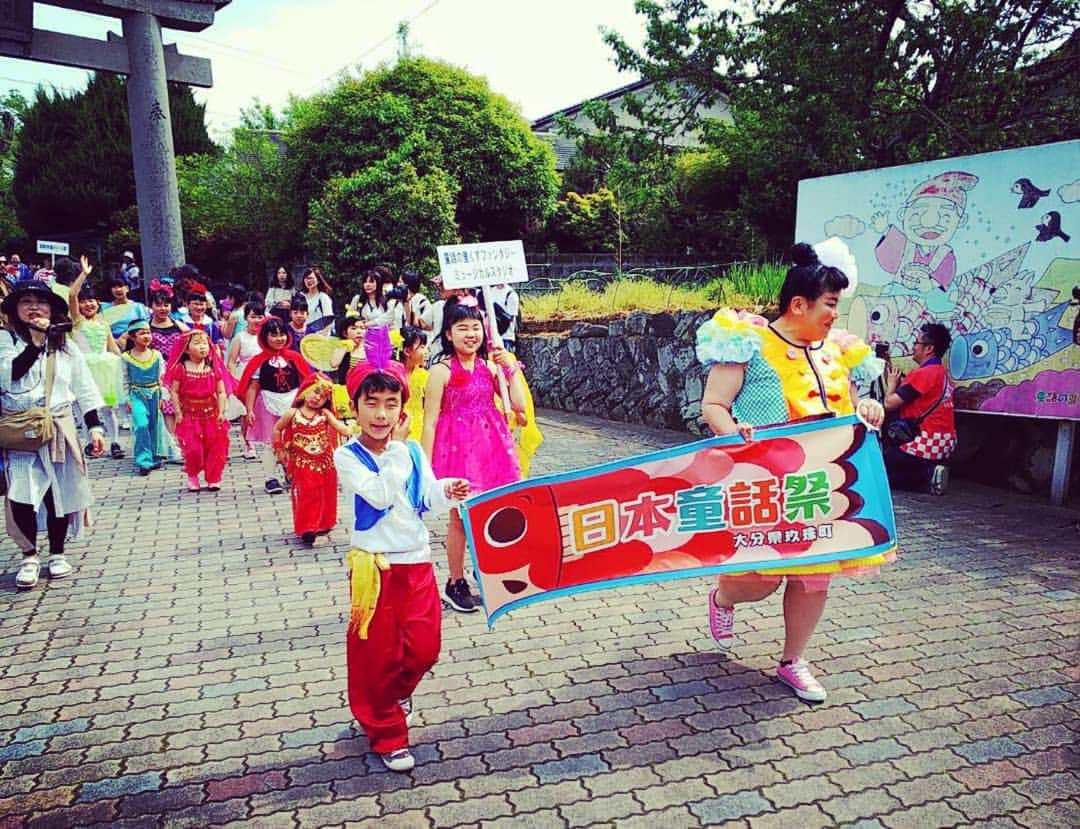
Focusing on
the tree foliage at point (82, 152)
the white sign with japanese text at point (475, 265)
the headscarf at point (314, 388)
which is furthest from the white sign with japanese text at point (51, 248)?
the tree foliage at point (82, 152)

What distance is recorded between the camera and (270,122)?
1261 inches

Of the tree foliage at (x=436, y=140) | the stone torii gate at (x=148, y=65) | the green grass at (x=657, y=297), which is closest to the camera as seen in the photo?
the green grass at (x=657, y=297)

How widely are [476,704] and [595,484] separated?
111 centimetres

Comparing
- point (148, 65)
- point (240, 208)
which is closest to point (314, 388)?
point (148, 65)

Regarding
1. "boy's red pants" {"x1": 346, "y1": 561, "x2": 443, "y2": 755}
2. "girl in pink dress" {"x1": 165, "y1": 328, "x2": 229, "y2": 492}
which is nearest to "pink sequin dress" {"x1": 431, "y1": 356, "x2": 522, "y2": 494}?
"boy's red pants" {"x1": 346, "y1": 561, "x2": 443, "y2": 755}

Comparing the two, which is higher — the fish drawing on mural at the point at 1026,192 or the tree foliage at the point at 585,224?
the tree foliage at the point at 585,224

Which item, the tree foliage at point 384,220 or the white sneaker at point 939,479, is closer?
the white sneaker at point 939,479

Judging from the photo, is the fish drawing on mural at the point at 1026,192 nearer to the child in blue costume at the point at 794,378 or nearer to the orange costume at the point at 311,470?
the child in blue costume at the point at 794,378

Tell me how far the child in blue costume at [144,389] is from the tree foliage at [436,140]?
9.62 metres

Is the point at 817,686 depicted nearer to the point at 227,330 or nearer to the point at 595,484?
the point at 595,484

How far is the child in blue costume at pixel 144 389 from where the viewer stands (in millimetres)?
8336

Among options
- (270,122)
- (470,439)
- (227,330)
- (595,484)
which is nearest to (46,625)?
(470,439)

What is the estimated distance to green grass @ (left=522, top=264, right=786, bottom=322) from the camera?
10.3 meters

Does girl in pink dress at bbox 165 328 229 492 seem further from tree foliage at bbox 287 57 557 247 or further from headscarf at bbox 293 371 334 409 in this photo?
tree foliage at bbox 287 57 557 247
